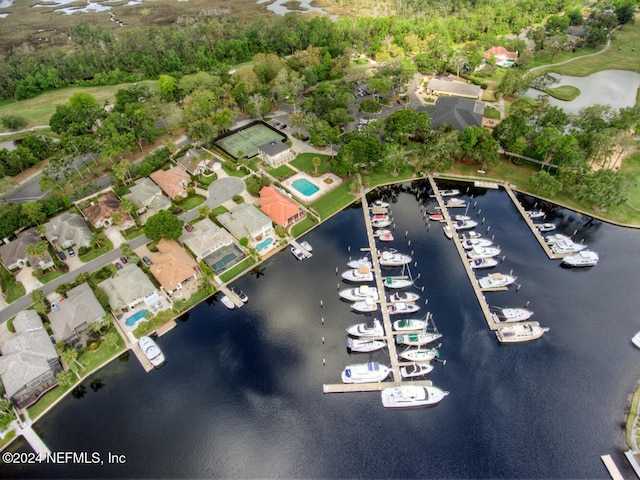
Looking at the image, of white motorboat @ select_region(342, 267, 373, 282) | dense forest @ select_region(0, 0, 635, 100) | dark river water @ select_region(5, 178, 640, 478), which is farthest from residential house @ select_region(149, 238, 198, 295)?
dense forest @ select_region(0, 0, 635, 100)

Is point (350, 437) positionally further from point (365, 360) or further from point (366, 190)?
point (366, 190)

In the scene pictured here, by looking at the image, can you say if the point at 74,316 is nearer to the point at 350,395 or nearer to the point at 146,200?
the point at 146,200

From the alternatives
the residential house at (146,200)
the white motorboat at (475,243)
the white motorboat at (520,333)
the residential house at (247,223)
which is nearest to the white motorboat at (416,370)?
the white motorboat at (520,333)

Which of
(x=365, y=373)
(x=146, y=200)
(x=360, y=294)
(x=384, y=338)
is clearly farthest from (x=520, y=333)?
(x=146, y=200)

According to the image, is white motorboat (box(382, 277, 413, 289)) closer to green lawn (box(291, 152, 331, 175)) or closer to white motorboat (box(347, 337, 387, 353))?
white motorboat (box(347, 337, 387, 353))

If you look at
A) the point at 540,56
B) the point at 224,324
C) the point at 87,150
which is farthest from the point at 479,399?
the point at 540,56

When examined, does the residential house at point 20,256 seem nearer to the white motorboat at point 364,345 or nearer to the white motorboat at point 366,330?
the white motorboat at point 366,330

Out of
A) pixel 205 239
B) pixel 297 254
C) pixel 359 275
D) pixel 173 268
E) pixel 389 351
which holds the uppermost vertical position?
pixel 205 239

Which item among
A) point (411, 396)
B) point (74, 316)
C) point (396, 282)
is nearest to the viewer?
point (411, 396)
